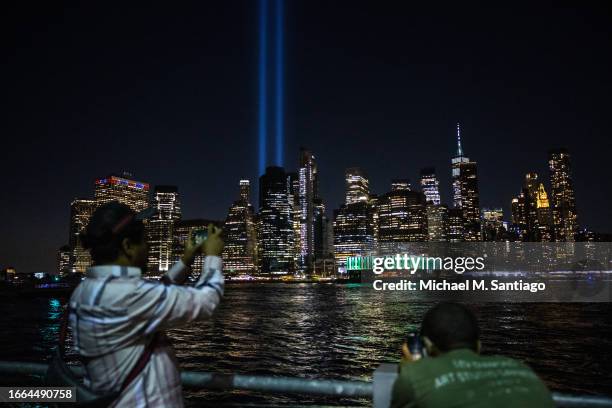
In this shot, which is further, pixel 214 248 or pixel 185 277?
pixel 185 277

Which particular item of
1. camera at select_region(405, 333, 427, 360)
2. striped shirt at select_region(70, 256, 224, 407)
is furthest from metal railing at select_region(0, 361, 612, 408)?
striped shirt at select_region(70, 256, 224, 407)

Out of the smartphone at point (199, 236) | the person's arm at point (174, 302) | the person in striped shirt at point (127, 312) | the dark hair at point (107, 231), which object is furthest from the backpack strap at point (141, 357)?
the smartphone at point (199, 236)

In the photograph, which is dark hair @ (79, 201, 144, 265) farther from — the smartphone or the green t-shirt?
the green t-shirt

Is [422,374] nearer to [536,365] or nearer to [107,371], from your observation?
[107,371]

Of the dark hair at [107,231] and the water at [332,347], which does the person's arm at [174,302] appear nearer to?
the dark hair at [107,231]

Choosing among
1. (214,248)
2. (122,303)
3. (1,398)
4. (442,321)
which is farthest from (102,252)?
(1,398)

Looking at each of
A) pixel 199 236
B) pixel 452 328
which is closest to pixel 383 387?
pixel 452 328
